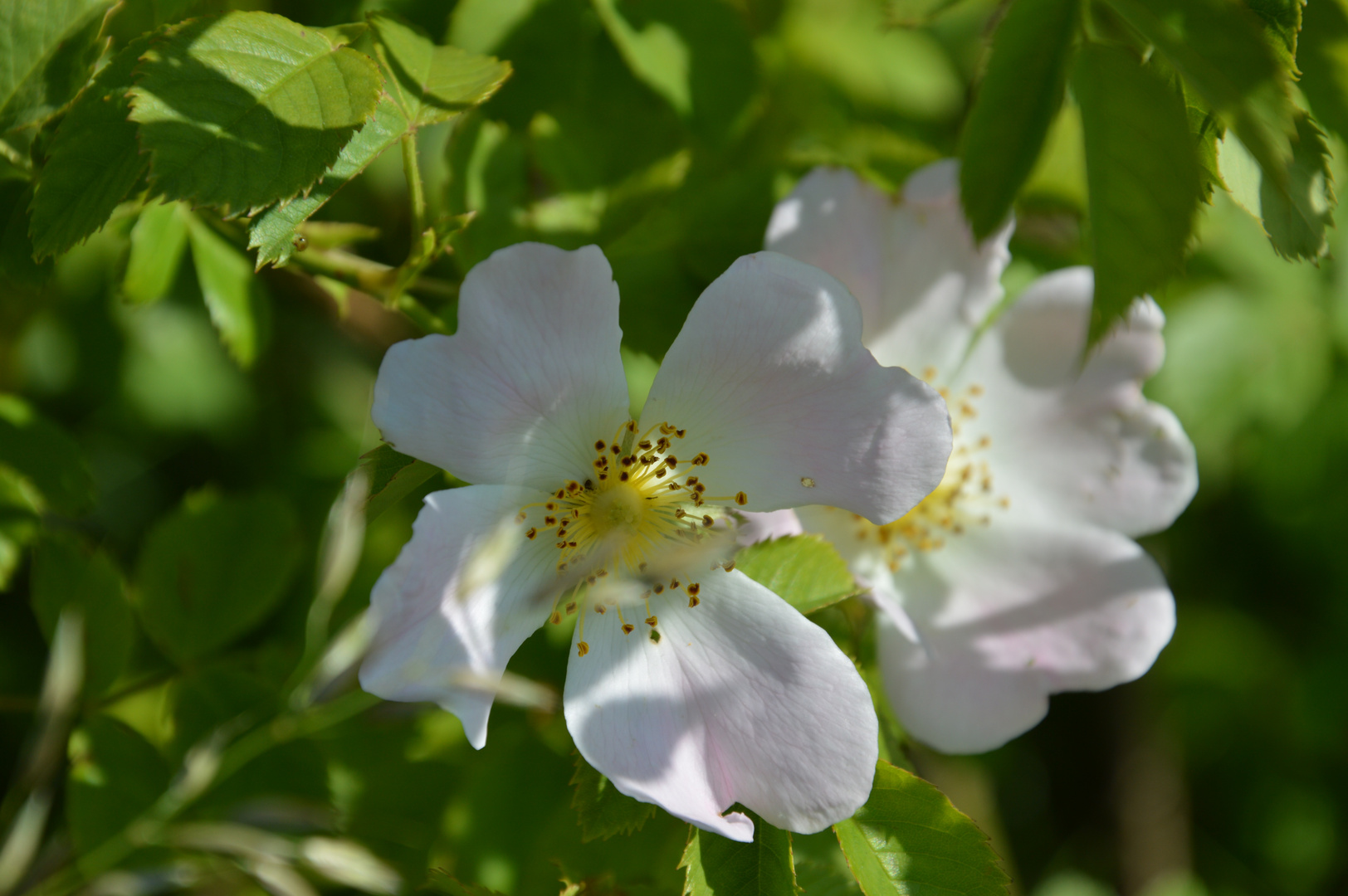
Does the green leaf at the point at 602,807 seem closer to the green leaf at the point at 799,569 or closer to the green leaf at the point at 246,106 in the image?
the green leaf at the point at 799,569

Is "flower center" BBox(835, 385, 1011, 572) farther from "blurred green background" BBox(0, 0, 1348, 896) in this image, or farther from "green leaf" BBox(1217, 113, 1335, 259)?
"green leaf" BBox(1217, 113, 1335, 259)

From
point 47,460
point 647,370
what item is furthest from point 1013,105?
point 47,460

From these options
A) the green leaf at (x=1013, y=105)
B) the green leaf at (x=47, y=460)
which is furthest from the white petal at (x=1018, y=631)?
the green leaf at (x=47, y=460)

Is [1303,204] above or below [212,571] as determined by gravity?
above

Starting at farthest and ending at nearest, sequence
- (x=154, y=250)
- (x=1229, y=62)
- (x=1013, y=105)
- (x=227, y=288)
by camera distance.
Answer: (x=227, y=288)
(x=154, y=250)
(x=1013, y=105)
(x=1229, y=62)

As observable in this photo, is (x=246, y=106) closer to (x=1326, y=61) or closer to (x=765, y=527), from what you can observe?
(x=765, y=527)

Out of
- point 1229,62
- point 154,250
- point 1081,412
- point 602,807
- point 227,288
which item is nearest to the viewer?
point 1229,62

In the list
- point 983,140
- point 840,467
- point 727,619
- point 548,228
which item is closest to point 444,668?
point 727,619
